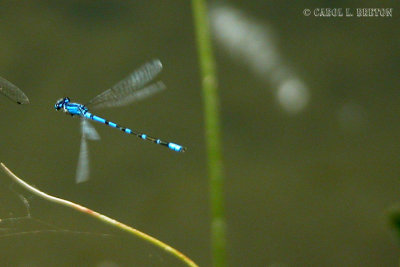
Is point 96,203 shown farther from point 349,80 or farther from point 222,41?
point 349,80

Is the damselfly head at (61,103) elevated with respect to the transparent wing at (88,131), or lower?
elevated

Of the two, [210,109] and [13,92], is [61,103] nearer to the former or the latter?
[13,92]

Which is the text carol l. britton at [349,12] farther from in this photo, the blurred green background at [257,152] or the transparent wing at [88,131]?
the transparent wing at [88,131]

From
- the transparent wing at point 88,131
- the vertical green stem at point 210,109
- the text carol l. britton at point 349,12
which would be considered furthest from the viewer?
the text carol l. britton at point 349,12

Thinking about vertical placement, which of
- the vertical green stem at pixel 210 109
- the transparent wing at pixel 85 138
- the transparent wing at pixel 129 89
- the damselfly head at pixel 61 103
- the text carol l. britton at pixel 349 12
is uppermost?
the text carol l. britton at pixel 349 12

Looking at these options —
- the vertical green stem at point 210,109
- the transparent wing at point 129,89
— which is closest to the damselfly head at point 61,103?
the transparent wing at point 129,89

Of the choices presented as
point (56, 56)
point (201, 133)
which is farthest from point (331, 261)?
point (56, 56)

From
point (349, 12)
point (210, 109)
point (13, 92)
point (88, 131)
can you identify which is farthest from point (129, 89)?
point (349, 12)
